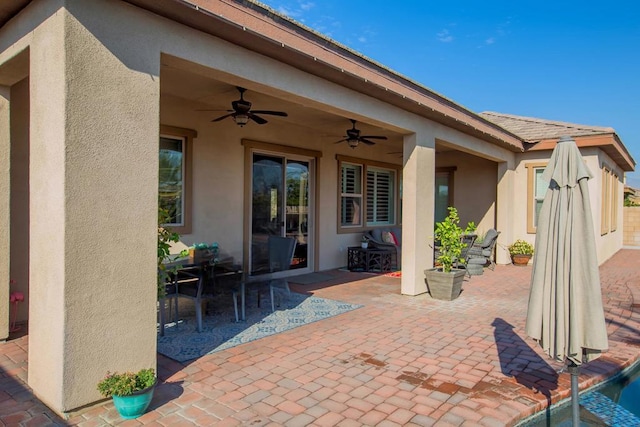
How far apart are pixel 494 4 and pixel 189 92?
9.44m

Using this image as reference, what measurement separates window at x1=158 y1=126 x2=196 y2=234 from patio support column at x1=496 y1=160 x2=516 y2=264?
7.87m

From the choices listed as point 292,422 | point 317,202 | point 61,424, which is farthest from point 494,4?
point 61,424

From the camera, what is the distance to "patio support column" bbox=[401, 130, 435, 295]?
22.0 ft

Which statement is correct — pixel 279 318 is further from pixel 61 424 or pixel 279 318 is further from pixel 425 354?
pixel 61 424

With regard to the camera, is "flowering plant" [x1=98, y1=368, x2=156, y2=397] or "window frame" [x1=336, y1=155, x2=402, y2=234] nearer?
"flowering plant" [x1=98, y1=368, x2=156, y2=397]

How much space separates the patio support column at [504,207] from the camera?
411 inches

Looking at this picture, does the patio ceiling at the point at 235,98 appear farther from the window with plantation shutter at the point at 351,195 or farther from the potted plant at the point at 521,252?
the potted plant at the point at 521,252

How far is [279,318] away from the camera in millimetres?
5328

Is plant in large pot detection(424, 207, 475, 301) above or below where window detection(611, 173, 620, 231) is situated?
below

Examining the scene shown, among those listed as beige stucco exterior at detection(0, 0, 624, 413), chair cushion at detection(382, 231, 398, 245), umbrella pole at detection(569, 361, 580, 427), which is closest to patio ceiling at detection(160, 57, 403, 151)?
beige stucco exterior at detection(0, 0, 624, 413)

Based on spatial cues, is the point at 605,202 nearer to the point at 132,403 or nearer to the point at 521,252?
the point at 521,252

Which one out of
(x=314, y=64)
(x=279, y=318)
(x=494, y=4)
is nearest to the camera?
(x=314, y=64)

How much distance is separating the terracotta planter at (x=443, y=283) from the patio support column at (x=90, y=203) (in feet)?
15.1

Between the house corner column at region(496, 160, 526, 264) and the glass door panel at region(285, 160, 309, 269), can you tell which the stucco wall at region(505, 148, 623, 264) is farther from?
the glass door panel at region(285, 160, 309, 269)
